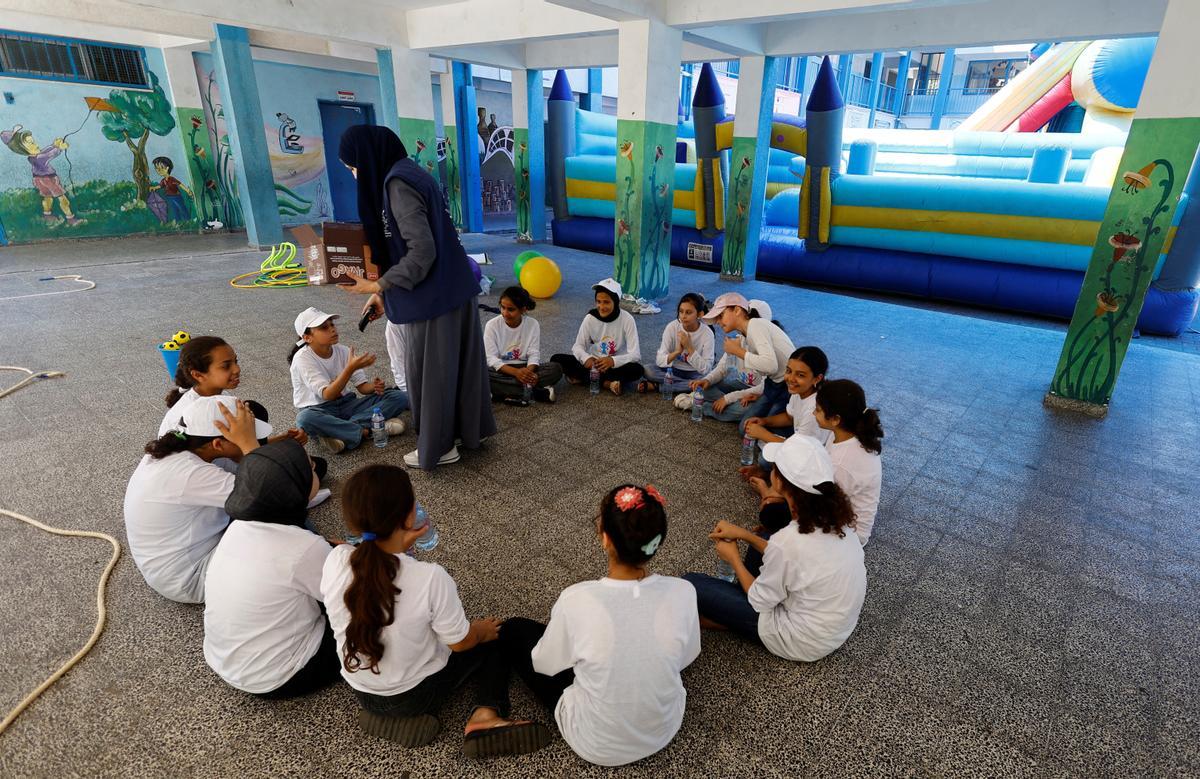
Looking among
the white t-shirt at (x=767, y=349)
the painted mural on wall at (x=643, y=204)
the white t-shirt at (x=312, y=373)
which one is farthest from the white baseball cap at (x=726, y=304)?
the painted mural on wall at (x=643, y=204)

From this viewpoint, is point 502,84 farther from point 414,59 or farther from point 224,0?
point 224,0

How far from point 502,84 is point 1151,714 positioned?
16.7 meters

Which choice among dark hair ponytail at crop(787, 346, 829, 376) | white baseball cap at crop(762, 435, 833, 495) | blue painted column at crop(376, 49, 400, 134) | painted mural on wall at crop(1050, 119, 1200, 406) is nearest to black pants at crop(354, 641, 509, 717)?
white baseball cap at crop(762, 435, 833, 495)

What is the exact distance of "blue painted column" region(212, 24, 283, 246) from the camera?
9133 millimetres

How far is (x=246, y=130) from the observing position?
9562 mm

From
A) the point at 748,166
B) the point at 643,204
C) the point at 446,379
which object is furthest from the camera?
the point at 748,166

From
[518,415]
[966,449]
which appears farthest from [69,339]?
[966,449]

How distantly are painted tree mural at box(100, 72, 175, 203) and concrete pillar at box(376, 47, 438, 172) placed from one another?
15.3 feet

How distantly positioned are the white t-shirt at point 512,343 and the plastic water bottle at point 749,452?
163 centimetres

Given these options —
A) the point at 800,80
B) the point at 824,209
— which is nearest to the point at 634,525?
the point at 824,209

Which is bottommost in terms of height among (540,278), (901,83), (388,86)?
(540,278)

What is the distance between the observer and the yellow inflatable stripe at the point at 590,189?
11.1 metres

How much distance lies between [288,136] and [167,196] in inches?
102

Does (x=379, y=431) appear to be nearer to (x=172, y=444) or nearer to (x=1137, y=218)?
(x=172, y=444)
